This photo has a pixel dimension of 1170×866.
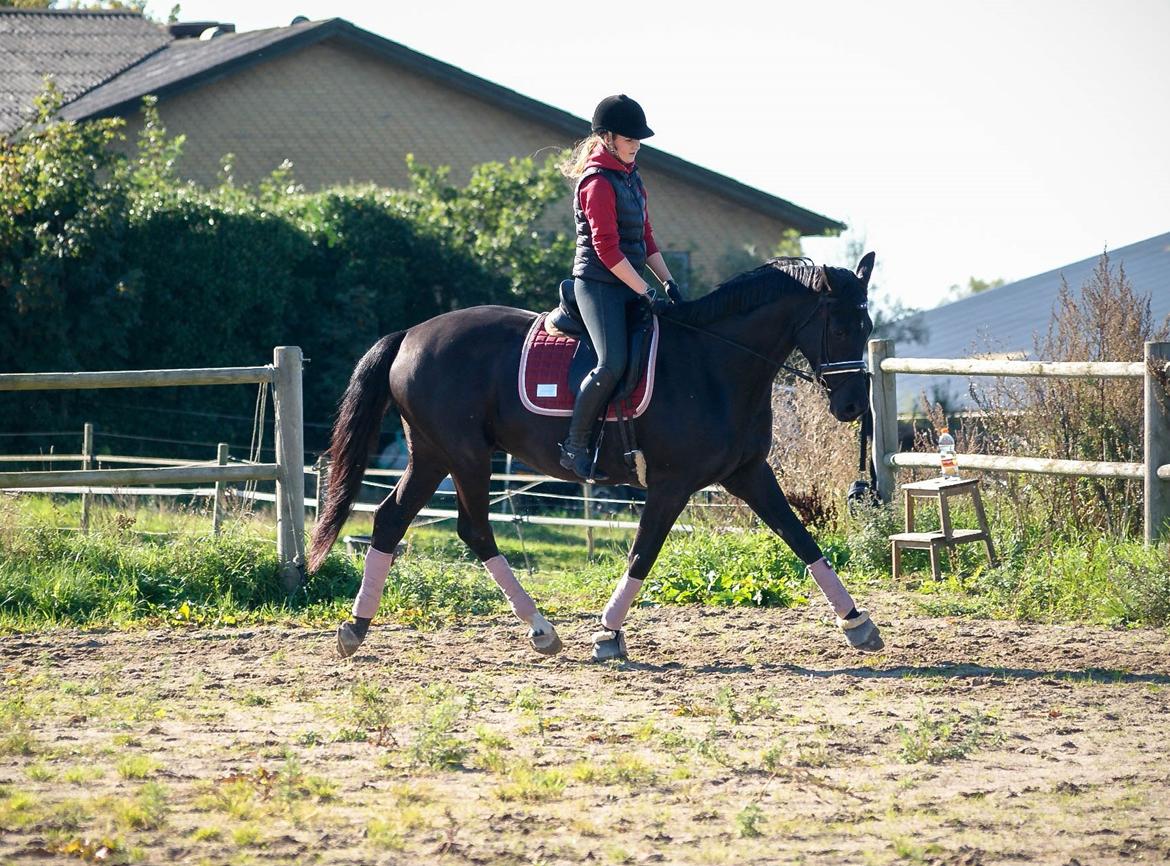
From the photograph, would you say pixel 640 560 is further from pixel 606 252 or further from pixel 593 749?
pixel 593 749

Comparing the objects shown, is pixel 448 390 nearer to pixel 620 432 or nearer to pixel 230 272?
pixel 620 432

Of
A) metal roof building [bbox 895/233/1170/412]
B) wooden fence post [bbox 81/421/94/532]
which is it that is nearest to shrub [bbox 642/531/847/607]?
wooden fence post [bbox 81/421/94/532]

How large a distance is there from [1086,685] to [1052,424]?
3.64m

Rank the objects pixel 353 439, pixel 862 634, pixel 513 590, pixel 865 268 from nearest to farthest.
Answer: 1. pixel 865 268
2. pixel 862 634
3. pixel 513 590
4. pixel 353 439

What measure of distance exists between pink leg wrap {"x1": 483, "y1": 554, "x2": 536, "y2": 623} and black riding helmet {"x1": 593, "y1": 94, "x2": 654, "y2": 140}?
240cm

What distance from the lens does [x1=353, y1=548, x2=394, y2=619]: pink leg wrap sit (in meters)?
7.59

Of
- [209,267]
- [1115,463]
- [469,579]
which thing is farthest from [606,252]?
[209,267]

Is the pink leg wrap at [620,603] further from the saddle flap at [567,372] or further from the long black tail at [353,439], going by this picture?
the long black tail at [353,439]

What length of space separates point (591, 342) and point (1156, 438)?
3.89m

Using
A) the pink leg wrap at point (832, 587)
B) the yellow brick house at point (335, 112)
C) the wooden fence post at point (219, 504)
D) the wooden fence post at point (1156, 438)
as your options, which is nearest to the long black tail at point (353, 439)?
the wooden fence post at point (219, 504)

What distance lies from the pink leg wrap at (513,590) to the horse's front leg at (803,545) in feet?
4.16

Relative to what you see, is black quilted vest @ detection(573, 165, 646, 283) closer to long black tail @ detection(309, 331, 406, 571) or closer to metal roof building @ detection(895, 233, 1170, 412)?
long black tail @ detection(309, 331, 406, 571)

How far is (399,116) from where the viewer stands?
2511 cm

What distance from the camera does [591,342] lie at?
24.5 ft
